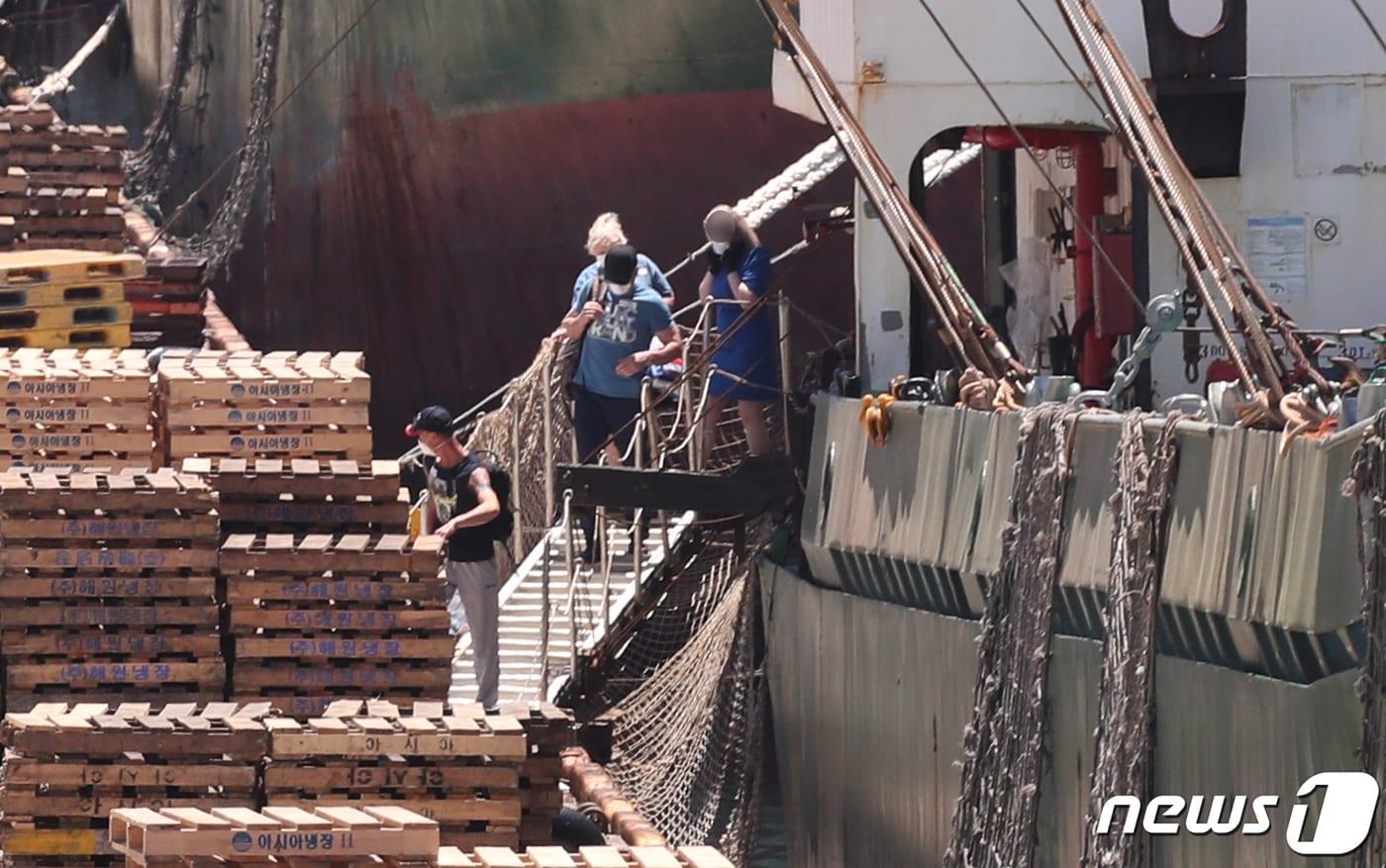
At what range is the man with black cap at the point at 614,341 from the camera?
15508 millimetres

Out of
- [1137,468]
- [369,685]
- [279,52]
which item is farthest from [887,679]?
[279,52]

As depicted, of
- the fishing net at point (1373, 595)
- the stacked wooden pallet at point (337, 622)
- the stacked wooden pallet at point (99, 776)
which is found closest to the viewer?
the fishing net at point (1373, 595)

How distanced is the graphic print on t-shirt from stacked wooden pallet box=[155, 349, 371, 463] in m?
2.86

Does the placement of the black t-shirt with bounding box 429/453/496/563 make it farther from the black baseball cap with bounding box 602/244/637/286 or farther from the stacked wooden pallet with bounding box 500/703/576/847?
the stacked wooden pallet with bounding box 500/703/576/847

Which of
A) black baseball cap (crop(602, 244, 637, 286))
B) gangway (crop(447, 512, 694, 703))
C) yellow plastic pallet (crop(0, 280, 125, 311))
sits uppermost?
black baseball cap (crop(602, 244, 637, 286))

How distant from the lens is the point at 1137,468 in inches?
379

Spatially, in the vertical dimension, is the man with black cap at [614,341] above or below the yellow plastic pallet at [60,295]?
below

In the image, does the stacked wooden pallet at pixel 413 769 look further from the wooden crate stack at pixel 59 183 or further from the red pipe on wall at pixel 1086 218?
the wooden crate stack at pixel 59 183

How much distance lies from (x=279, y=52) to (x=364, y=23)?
206 centimetres

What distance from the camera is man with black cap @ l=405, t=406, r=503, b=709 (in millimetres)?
13453

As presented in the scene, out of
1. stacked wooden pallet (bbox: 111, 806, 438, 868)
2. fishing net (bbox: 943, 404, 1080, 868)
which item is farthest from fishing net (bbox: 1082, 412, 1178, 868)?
stacked wooden pallet (bbox: 111, 806, 438, 868)

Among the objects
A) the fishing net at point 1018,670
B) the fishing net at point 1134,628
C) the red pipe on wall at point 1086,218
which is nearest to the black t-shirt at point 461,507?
the red pipe on wall at point 1086,218

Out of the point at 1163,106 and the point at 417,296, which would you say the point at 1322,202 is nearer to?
the point at 1163,106

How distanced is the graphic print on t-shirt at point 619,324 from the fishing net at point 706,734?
1.37 meters
